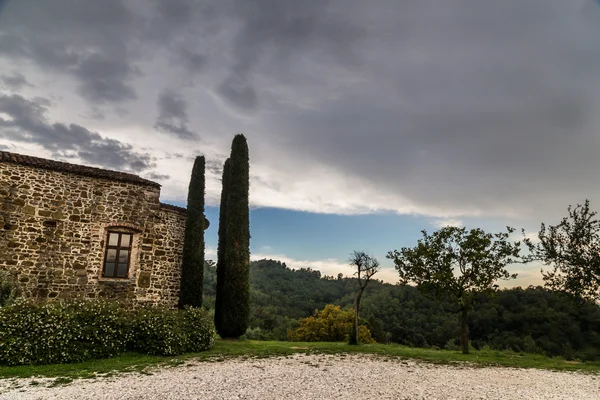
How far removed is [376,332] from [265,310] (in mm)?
11201

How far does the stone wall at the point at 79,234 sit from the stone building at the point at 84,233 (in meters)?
0.03

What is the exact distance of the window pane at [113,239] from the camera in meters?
14.4

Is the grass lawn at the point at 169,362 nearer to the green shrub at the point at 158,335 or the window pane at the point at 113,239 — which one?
the green shrub at the point at 158,335

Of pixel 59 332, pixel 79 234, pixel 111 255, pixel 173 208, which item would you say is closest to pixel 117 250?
pixel 111 255

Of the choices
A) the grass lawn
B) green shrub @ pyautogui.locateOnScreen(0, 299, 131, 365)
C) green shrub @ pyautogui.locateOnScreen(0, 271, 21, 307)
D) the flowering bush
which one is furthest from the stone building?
the grass lawn

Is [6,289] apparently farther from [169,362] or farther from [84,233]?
[169,362]

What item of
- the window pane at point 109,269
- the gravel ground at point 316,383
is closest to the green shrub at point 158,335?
the gravel ground at point 316,383

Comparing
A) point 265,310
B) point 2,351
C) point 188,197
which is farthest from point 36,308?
point 265,310

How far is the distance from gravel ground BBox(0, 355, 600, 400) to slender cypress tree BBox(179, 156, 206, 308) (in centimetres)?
666

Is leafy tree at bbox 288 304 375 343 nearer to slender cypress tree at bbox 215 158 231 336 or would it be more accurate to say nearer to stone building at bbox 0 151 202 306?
slender cypress tree at bbox 215 158 231 336

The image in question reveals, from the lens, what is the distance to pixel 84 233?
13.8m

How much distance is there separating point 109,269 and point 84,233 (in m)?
1.79

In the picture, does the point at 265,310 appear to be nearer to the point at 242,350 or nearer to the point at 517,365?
the point at 242,350

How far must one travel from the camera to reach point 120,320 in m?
10.6
